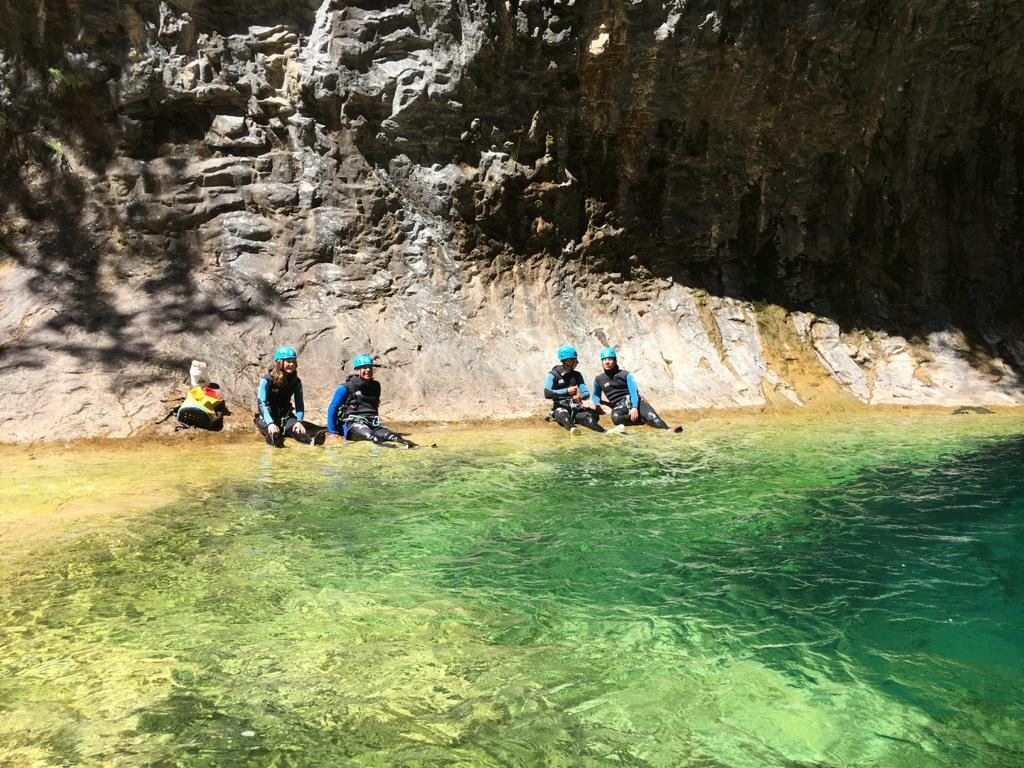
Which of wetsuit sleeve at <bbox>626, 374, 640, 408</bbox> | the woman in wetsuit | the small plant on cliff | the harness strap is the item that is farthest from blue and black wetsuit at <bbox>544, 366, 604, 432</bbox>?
the small plant on cliff

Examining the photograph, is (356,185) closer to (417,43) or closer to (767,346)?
(417,43)

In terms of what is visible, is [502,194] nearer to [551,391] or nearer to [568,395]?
[551,391]

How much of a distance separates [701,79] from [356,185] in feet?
23.0

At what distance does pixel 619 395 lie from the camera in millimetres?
13102

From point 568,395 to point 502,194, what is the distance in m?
4.60

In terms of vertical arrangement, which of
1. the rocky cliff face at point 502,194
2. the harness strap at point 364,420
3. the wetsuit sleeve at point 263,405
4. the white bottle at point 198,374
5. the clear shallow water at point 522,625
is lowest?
the clear shallow water at point 522,625

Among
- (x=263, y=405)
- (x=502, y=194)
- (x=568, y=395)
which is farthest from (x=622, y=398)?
(x=263, y=405)

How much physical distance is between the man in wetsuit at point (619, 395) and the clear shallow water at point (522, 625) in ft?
15.9

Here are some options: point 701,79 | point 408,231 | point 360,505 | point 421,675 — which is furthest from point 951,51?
point 421,675

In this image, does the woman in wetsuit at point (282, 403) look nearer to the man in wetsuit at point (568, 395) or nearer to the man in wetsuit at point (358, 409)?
the man in wetsuit at point (358, 409)

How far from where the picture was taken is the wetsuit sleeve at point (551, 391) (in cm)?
1248

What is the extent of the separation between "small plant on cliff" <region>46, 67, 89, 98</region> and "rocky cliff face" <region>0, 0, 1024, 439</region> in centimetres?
A: 4

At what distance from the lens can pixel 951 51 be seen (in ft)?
52.1

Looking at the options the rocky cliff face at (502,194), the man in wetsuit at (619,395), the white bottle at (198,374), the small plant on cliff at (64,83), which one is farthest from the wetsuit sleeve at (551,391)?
the small plant on cliff at (64,83)
